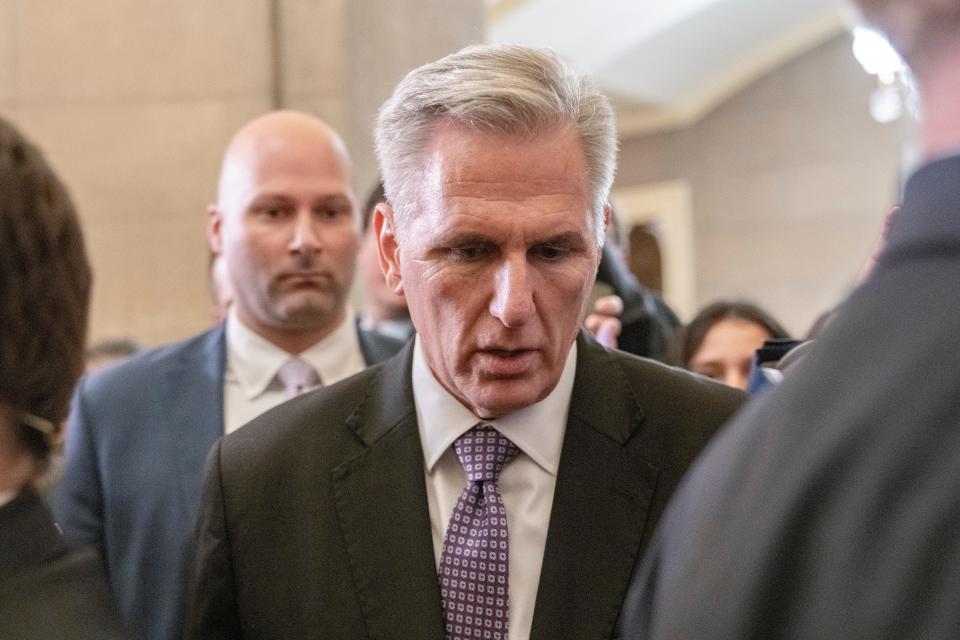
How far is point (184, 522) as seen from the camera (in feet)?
9.22

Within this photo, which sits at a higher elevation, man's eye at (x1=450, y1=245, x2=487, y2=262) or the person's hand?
man's eye at (x1=450, y1=245, x2=487, y2=262)

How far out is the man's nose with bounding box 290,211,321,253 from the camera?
3.12m

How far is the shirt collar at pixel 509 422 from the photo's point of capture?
208 centimetres

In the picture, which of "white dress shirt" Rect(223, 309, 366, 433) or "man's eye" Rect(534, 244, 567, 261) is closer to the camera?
"man's eye" Rect(534, 244, 567, 261)

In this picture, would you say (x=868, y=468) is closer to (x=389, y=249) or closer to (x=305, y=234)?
(x=389, y=249)

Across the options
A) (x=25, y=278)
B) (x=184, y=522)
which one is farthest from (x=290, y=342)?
(x=25, y=278)

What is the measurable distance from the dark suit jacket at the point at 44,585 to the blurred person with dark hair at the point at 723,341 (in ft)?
8.82

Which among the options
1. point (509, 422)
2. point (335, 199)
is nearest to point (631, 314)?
point (335, 199)

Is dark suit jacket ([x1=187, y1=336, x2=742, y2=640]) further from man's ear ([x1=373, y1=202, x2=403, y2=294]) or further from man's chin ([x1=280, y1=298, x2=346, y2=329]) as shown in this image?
man's chin ([x1=280, y1=298, x2=346, y2=329])

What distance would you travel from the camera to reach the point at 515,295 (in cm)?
199

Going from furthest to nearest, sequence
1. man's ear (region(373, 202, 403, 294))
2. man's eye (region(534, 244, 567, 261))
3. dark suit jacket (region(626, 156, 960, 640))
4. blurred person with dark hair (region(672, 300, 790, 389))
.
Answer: blurred person with dark hair (region(672, 300, 790, 389)), man's ear (region(373, 202, 403, 294)), man's eye (region(534, 244, 567, 261)), dark suit jacket (region(626, 156, 960, 640))

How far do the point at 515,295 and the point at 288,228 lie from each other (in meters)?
1.32

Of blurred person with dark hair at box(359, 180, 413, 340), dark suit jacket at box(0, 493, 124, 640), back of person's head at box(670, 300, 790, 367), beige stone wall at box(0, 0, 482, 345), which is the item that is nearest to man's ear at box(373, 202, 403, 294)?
dark suit jacket at box(0, 493, 124, 640)

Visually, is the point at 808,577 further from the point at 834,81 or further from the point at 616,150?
the point at 834,81
